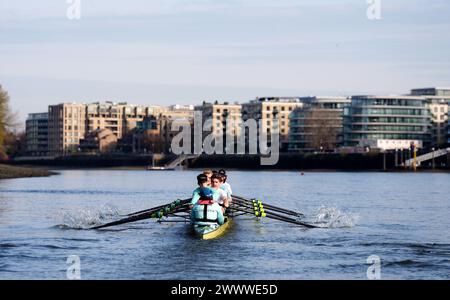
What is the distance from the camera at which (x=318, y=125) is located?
16825 cm

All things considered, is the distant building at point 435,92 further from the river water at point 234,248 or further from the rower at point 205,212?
the rower at point 205,212

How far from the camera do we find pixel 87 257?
24.5 m

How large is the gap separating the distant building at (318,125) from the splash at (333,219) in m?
124

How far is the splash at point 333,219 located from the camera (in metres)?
33.2

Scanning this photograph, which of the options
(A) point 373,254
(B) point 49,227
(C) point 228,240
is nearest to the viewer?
(A) point 373,254

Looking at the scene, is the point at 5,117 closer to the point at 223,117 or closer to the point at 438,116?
the point at 438,116

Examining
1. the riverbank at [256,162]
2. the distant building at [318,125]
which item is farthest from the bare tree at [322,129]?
the riverbank at [256,162]

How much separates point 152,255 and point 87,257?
151cm

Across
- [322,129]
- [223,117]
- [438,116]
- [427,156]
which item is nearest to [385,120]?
[322,129]

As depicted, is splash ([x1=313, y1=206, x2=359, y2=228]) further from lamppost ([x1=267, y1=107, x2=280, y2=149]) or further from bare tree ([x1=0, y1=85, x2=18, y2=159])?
lamppost ([x1=267, y1=107, x2=280, y2=149])

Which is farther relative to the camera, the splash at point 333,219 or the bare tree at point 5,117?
the bare tree at point 5,117

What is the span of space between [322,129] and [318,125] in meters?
2.27
